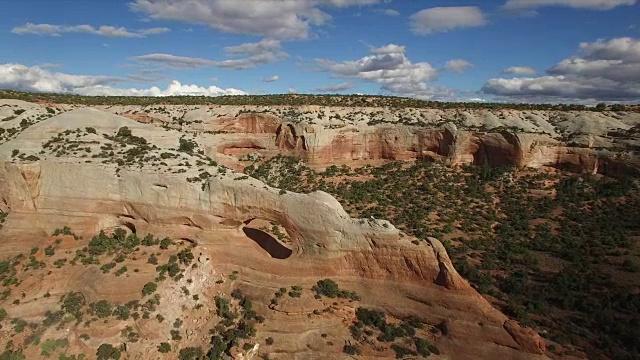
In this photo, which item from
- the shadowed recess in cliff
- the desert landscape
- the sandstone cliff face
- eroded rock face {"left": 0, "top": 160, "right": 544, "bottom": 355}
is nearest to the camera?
the desert landscape

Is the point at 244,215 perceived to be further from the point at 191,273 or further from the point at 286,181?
the point at 286,181

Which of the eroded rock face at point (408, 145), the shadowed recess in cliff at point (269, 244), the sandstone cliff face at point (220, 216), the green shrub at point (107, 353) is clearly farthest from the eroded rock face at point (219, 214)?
the eroded rock face at point (408, 145)

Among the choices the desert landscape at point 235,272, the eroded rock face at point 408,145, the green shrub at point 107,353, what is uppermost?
the eroded rock face at point 408,145

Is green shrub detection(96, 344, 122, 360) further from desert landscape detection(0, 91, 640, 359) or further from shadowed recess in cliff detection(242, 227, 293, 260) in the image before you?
shadowed recess in cliff detection(242, 227, 293, 260)

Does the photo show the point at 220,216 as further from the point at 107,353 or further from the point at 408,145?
the point at 408,145

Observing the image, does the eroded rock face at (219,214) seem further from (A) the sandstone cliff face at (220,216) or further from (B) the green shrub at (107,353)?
(B) the green shrub at (107,353)

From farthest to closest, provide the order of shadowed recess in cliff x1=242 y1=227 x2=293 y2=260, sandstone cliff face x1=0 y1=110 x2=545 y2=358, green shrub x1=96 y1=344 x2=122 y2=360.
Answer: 1. shadowed recess in cliff x1=242 y1=227 x2=293 y2=260
2. sandstone cliff face x1=0 y1=110 x2=545 y2=358
3. green shrub x1=96 y1=344 x2=122 y2=360

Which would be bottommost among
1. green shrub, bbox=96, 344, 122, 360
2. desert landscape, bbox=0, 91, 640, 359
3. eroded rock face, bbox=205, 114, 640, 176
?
green shrub, bbox=96, 344, 122, 360

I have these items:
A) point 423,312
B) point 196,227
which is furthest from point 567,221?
point 196,227

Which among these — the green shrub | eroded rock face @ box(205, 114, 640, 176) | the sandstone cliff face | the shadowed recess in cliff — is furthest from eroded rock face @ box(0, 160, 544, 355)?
eroded rock face @ box(205, 114, 640, 176)
